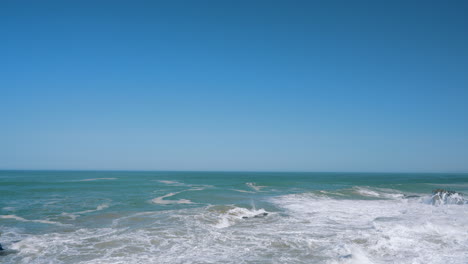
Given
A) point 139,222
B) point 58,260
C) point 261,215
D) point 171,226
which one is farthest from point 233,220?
point 58,260

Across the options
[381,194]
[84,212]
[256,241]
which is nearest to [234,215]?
[256,241]

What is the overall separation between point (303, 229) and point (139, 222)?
883cm

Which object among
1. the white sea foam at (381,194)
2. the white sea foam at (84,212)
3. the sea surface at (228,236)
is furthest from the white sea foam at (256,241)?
the white sea foam at (381,194)

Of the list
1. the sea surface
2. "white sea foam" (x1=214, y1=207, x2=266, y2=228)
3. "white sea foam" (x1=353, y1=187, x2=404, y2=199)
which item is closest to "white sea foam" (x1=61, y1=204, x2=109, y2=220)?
the sea surface

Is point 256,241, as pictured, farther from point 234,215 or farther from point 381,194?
point 381,194

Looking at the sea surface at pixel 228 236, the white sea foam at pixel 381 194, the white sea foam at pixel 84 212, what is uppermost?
the sea surface at pixel 228 236

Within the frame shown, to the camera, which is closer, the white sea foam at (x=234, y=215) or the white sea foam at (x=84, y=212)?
the white sea foam at (x=234, y=215)

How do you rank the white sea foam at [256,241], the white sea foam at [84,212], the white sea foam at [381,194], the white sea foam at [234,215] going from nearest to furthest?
the white sea foam at [256,241] → the white sea foam at [234,215] → the white sea foam at [84,212] → the white sea foam at [381,194]

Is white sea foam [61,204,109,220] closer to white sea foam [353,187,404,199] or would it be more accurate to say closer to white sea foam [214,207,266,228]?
white sea foam [214,207,266,228]

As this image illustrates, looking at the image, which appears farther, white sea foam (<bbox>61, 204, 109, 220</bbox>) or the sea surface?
white sea foam (<bbox>61, 204, 109, 220</bbox>)

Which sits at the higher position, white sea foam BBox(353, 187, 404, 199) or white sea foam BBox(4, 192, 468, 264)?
white sea foam BBox(4, 192, 468, 264)

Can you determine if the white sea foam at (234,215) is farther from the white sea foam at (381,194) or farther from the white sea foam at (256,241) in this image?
the white sea foam at (381,194)

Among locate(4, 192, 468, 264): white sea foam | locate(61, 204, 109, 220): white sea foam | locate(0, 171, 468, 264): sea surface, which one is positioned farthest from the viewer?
locate(61, 204, 109, 220): white sea foam

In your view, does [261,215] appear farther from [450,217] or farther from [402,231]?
[450,217]
